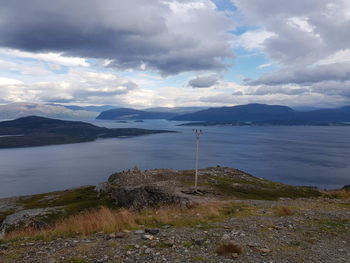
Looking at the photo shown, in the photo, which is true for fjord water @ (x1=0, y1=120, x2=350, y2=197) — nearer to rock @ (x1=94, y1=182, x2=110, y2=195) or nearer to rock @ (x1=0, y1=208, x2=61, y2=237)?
rock @ (x1=94, y1=182, x2=110, y2=195)

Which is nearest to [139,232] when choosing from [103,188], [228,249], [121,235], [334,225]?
[121,235]

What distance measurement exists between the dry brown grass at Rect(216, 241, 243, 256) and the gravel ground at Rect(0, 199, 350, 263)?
115mm

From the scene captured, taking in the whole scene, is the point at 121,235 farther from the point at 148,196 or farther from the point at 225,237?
the point at 148,196

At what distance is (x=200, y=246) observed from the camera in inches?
454

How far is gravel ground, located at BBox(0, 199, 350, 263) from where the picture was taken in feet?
34.0

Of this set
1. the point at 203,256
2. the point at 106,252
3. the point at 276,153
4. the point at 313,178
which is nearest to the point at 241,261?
the point at 203,256

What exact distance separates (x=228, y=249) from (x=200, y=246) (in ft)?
4.54

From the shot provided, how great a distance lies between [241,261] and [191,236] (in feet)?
11.3

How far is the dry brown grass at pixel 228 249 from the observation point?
1055 centimetres

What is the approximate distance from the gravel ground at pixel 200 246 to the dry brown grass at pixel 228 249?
0.38 feet

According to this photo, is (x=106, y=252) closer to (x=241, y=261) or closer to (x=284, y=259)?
(x=241, y=261)

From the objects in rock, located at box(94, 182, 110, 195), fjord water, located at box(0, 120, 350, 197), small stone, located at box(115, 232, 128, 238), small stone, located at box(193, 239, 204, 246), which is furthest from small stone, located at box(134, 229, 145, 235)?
fjord water, located at box(0, 120, 350, 197)

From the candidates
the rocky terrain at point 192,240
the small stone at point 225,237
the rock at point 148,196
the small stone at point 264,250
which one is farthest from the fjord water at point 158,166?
the small stone at point 264,250

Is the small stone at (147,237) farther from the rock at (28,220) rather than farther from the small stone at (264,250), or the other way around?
the rock at (28,220)
